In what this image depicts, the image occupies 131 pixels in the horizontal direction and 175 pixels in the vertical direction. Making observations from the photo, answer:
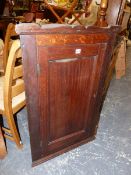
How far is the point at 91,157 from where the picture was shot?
5.23ft

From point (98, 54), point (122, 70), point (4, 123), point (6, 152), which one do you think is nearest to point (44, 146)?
point (6, 152)

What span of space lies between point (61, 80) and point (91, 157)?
32.2 inches

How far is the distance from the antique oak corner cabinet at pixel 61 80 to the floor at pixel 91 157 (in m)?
0.08

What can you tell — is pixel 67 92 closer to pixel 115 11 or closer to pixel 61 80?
pixel 61 80

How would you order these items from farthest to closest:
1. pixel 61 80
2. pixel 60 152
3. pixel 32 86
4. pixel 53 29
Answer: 1. pixel 60 152
2. pixel 61 80
3. pixel 32 86
4. pixel 53 29

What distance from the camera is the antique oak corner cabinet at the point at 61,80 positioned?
1.00 m

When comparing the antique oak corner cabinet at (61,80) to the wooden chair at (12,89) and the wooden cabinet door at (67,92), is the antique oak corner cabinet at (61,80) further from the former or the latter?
the wooden chair at (12,89)

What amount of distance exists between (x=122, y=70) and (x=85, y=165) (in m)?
2.22

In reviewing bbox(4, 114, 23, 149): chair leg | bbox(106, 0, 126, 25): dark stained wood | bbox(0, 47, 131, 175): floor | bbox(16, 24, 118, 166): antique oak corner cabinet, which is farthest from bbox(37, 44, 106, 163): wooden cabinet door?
bbox(106, 0, 126, 25): dark stained wood

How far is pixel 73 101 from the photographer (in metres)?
1.37

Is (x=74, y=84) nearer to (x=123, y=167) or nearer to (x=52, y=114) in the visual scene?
(x=52, y=114)

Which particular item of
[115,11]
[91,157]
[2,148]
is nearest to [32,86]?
[2,148]

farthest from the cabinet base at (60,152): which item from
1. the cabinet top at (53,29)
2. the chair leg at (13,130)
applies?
the cabinet top at (53,29)

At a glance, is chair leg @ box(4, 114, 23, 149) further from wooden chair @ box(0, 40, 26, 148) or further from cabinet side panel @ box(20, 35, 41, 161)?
cabinet side panel @ box(20, 35, 41, 161)
